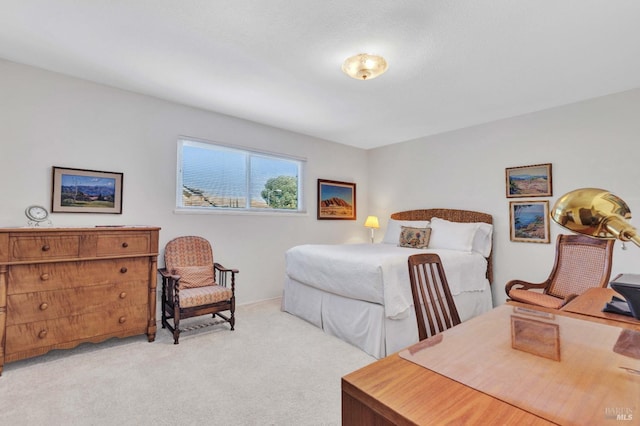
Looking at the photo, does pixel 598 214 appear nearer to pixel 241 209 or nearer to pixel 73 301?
pixel 73 301

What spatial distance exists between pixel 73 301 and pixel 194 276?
1.01 m

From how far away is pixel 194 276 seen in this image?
3.22 meters

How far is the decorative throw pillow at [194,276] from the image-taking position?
3.17 meters

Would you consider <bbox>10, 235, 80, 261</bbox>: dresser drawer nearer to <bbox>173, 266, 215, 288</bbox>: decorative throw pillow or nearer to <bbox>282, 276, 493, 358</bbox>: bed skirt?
<bbox>173, 266, 215, 288</bbox>: decorative throw pillow

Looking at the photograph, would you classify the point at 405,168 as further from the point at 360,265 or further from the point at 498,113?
the point at 360,265

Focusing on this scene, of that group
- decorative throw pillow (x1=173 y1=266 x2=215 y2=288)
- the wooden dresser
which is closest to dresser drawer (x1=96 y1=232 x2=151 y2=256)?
A: the wooden dresser

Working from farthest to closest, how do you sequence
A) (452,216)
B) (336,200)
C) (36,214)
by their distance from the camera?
(336,200)
(452,216)
(36,214)

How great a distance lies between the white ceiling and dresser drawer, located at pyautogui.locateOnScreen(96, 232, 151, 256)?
153cm

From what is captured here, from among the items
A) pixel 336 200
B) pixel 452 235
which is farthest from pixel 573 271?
pixel 336 200

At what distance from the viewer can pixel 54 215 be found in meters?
2.84

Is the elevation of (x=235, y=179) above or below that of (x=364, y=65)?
below

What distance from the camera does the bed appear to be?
2.57 metres

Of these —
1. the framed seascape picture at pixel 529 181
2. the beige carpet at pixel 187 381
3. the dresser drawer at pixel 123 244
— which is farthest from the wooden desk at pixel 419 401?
the framed seascape picture at pixel 529 181

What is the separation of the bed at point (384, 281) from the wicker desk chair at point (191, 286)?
83 cm
